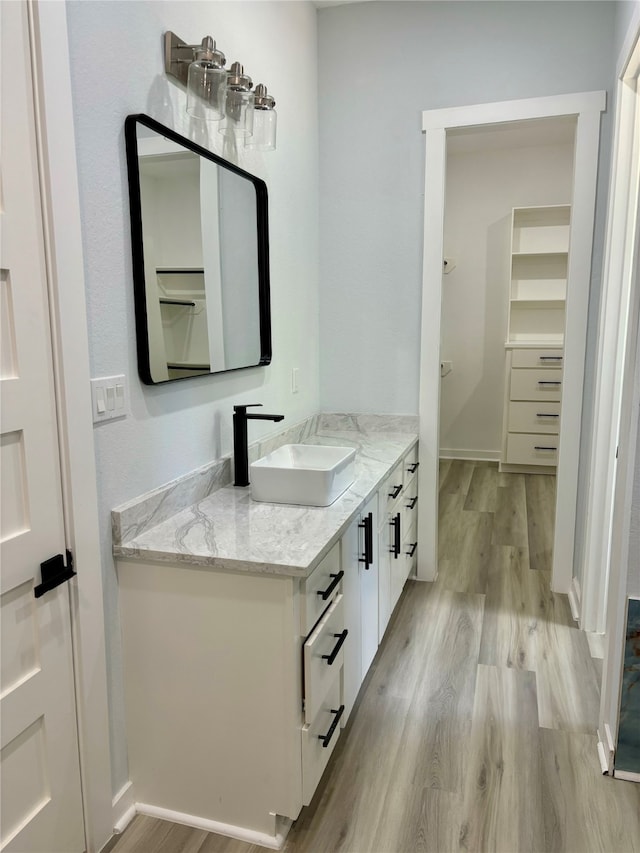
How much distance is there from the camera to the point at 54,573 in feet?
4.64

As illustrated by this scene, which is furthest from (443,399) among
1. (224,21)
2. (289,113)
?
(224,21)

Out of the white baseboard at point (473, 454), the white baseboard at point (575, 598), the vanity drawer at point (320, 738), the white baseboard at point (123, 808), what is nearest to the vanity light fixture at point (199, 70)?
the vanity drawer at point (320, 738)

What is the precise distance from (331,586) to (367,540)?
0.38 meters

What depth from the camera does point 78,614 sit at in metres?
1.50

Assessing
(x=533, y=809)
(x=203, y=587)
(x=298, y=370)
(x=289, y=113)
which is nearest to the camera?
(x=203, y=587)

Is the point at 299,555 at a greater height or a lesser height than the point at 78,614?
greater

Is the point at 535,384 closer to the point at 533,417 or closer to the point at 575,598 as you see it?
the point at 533,417

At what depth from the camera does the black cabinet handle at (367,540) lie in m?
2.08

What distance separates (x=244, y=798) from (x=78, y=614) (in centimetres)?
68

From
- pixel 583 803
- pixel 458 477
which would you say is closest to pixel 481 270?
pixel 458 477

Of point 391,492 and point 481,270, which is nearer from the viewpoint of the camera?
point 391,492

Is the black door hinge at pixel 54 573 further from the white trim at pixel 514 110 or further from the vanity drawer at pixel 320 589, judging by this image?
the white trim at pixel 514 110

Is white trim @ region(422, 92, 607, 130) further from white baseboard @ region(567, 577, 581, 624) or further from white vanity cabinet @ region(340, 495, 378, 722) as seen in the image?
white baseboard @ region(567, 577, 581, 624)

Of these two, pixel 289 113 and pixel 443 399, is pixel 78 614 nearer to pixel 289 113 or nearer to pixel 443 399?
pixel 289 113
